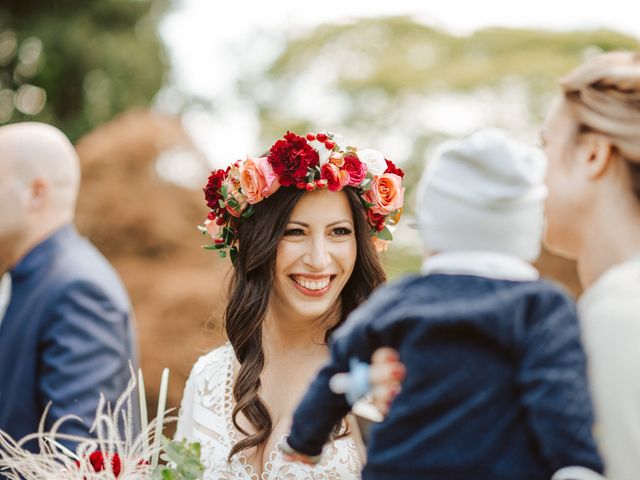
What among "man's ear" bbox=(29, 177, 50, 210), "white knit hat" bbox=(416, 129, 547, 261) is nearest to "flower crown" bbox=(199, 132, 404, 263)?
"white knit hat" bbox=(416, 129, 547, 261)

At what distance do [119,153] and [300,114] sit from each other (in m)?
5.75

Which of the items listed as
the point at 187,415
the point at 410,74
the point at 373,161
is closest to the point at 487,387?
the point at 373,161

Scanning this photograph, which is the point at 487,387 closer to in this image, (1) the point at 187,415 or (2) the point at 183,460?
(2) the point at 183,460

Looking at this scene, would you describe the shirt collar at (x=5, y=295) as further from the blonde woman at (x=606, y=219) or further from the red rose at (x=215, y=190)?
the blonde woman at (x=606, y=219)

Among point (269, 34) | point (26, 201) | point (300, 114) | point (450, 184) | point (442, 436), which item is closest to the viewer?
point (442, 436)

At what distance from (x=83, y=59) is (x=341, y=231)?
41.2 feet

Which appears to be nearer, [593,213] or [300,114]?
[593,213]

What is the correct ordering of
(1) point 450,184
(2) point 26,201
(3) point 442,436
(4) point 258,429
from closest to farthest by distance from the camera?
(3) point 442,436 < (1) point 450,184 < (4) point 258,429 < (2) point 26,201

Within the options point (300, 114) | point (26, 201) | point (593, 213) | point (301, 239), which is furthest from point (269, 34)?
point (593, 213)

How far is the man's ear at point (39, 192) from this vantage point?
4535mm

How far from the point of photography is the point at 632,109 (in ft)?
6.52

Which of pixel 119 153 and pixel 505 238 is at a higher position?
pixel 505 238

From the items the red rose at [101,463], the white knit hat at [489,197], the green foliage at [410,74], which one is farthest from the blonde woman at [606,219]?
the green foliage at [410,74]

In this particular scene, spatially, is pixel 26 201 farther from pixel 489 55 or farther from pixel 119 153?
pixel 489 55
